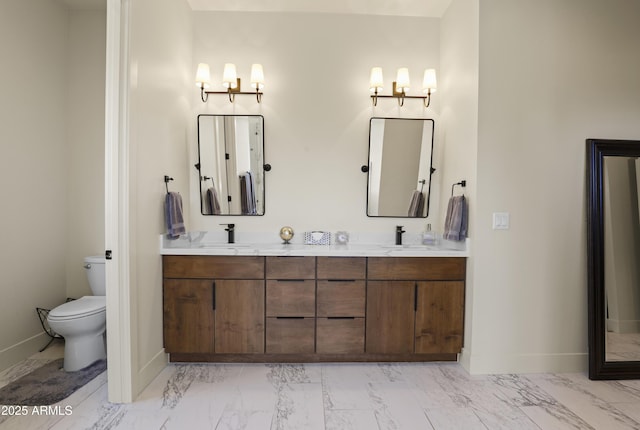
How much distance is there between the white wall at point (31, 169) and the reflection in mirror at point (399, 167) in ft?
8.78

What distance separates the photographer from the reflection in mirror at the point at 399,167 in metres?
3.01

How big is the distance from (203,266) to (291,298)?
0.69 metres

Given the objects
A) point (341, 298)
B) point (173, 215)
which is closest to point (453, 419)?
point (341, 298)

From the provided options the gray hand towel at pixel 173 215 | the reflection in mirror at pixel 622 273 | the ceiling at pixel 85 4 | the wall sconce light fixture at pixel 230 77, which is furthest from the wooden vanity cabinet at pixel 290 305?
the ceiling at pixel 85 4

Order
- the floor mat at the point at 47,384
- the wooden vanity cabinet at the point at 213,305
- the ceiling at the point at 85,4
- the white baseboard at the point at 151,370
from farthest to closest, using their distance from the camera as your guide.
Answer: the ceiling at the point at 85,4 < the wooden vanity cabinet at the point at 213,305 < the white baseboard at the point at 151,370 < the floor mat at the point at 47,384

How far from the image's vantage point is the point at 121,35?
197cm

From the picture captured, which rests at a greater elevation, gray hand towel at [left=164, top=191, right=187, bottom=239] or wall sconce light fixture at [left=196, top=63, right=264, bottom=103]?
wall sconce light fixture at [left=196, top=63, right=264, bottom=103]

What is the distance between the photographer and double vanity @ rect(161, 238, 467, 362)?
8.20 feet

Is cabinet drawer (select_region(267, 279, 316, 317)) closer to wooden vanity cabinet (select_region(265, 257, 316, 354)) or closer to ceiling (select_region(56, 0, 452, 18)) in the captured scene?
wooden vanity cabinet (select_region(265, 257, 316, 354))

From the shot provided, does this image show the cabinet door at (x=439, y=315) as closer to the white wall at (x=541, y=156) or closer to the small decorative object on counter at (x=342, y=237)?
the white wall at (x=541, y=156)

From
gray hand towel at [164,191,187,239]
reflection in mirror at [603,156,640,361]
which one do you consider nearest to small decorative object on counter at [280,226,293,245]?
gray hand towel at [164,191,187,239]

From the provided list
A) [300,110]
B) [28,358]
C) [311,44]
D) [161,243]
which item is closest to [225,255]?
[161,243]

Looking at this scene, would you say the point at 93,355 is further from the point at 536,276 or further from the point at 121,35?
the point at 536,276

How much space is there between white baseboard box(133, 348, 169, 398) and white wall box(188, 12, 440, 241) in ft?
3.57
